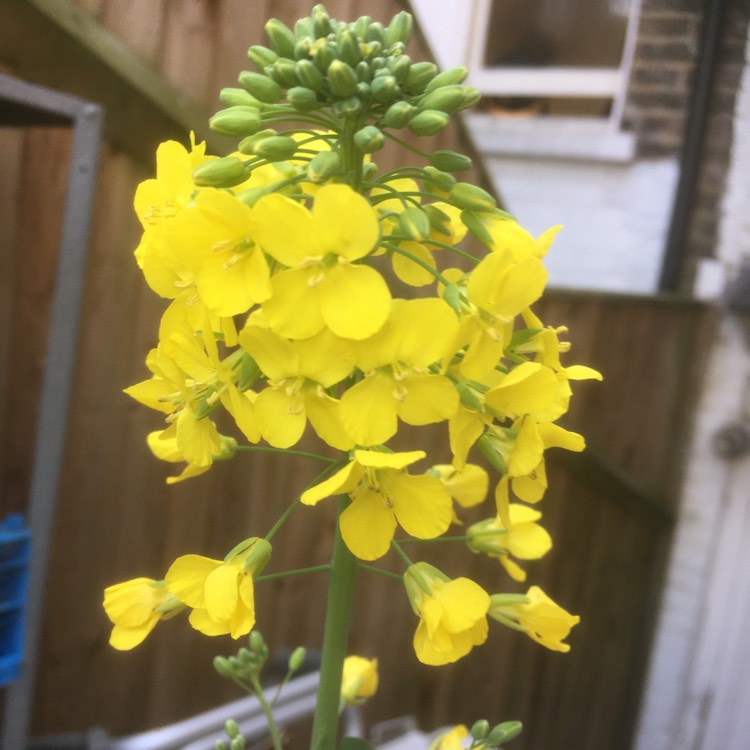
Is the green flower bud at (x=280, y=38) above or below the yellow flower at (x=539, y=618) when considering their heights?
above

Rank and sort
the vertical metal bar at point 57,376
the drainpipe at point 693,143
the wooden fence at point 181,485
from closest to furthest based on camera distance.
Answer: the vertical metal bar at point 57,376, the wooden fence at point 181,485, the drainpipe at point 693,143

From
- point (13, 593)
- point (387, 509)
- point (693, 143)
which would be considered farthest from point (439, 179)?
point (693, 143)

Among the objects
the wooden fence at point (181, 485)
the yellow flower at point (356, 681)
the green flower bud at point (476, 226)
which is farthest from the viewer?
the wooden fence at point (181, 485)

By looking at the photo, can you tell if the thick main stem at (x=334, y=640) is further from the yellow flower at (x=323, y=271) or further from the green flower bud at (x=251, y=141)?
the green flower bud at (x=251, y=141)

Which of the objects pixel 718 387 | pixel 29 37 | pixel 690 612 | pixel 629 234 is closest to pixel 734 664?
pixel 690 612

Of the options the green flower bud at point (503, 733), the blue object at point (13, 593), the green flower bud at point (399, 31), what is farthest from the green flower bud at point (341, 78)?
the blue object at point (13, 593)

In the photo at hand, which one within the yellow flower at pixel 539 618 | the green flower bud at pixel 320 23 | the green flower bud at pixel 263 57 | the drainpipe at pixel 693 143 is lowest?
the yellow flower at pixel 539 618

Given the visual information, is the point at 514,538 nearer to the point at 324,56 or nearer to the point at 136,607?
Result: the point at 136,607
